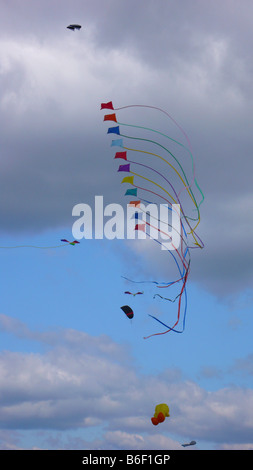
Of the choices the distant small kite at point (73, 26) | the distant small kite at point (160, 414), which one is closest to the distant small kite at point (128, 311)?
the distant small kite at point (160, 414)

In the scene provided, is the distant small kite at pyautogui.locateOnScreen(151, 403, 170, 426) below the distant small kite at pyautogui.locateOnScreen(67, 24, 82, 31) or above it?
below

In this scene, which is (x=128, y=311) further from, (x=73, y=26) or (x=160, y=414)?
(x=73, y=26)

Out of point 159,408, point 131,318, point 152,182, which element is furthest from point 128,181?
point 159,408

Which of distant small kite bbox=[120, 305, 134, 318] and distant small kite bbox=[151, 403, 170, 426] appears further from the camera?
distant small kite bbox=[120, 305, 134, 318]

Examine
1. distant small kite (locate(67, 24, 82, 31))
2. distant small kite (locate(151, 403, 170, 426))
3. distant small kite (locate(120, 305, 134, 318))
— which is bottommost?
distant small kite (locate(151, 403, 170, 426))

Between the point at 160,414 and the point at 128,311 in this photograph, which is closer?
the point at 160,414

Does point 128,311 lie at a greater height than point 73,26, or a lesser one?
lesser

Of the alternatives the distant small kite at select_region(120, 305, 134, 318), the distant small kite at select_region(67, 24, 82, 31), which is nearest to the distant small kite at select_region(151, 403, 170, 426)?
the distant small kite at select_region(120, 305, 134, 318)

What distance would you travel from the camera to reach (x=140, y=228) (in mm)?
129750

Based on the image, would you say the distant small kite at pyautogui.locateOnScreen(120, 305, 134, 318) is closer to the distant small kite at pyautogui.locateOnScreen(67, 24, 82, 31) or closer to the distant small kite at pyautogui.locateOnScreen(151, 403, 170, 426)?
the distant small kite at pyautogui.locateOnScreen(151, 403, 170, 426)

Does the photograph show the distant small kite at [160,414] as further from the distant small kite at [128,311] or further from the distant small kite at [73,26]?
the distant small kite at [73,26]

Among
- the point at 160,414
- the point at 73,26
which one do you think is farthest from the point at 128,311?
the point at 73,26
